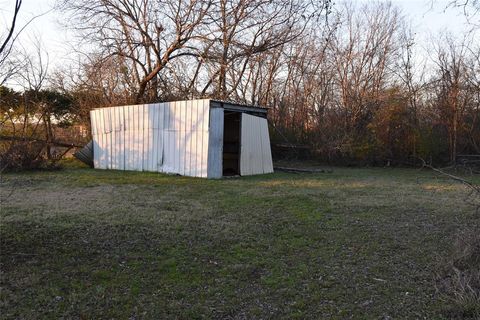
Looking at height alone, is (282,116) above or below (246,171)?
above

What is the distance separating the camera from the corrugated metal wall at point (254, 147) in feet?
40.0

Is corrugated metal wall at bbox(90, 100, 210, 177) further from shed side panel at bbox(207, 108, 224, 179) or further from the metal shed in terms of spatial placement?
shed side panel at bbox(207, 108, 224, 179)

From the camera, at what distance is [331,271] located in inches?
144

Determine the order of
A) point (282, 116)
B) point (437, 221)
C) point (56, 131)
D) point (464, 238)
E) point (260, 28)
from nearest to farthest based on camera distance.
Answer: point (464, 238) → point (437, 221) → point (260, 28) → point (56, 131) → point (282, 116)

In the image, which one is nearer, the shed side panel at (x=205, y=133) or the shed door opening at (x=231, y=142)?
the shed side panel at (x=205, y=133)

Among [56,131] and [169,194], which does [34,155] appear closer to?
[56,131]

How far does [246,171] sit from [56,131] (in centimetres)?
912

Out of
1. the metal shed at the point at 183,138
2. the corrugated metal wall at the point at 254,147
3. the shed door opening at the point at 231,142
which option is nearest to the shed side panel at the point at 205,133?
the metal shed at the point at 183,138

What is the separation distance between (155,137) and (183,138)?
4.33ft

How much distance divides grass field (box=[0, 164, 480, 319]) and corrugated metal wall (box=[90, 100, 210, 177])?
3.47 metres

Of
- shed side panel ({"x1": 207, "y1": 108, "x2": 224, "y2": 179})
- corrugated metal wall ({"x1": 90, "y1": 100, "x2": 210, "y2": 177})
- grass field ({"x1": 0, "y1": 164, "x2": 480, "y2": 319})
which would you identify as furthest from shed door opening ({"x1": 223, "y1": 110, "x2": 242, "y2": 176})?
grass field ({"x1": 0, "y1": 164, "x2": 480, "y2": 319})

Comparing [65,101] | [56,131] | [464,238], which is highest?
[65,101]

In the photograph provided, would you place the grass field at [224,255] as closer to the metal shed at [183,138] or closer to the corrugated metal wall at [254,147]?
the metal shed at [183,138]

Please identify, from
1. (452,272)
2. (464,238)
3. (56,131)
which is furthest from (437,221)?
(56,131)
